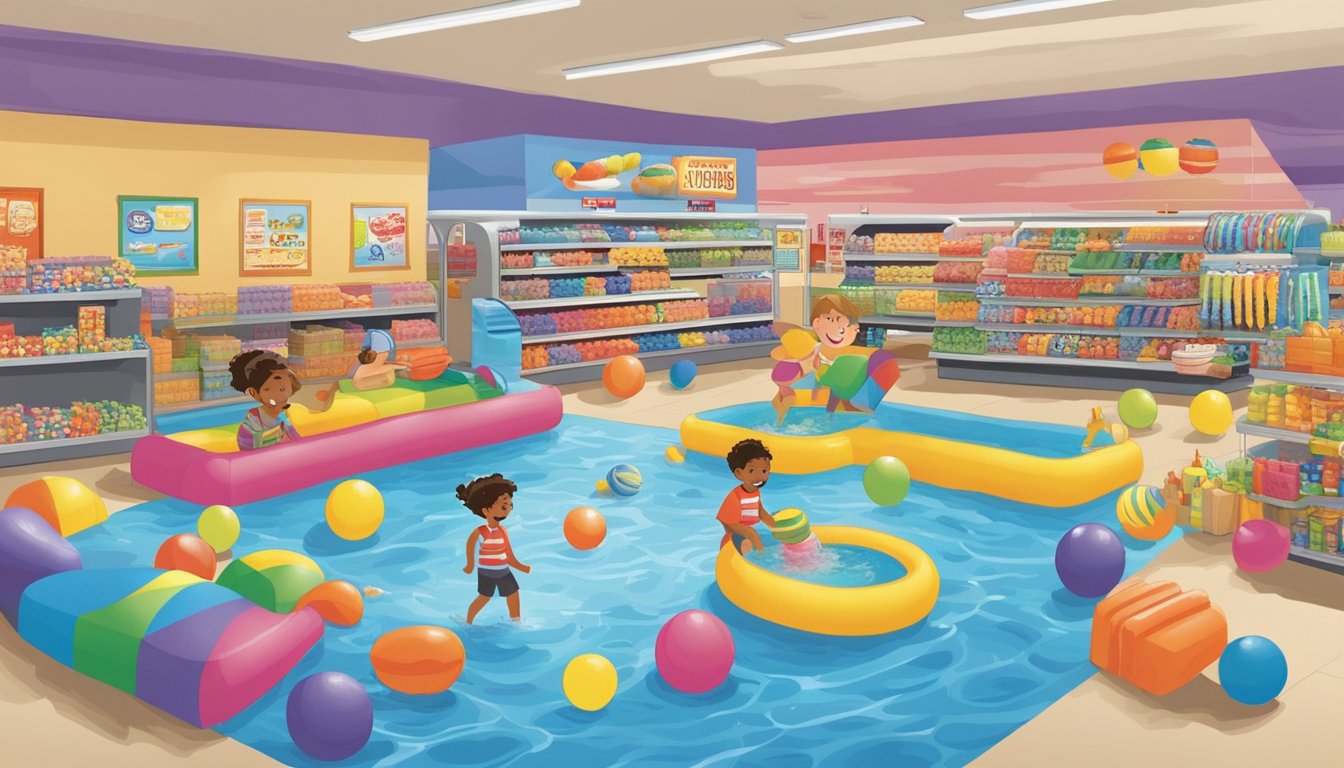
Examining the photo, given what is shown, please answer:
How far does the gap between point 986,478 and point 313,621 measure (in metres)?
4.94

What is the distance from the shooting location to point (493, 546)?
561cm

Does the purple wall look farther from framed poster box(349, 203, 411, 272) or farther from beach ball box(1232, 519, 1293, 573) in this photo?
beach ball box(1232, 519, 1293, 573)

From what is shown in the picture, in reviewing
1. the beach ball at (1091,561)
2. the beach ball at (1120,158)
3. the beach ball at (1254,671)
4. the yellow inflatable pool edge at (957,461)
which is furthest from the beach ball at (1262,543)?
the beach ball at (1120,158)

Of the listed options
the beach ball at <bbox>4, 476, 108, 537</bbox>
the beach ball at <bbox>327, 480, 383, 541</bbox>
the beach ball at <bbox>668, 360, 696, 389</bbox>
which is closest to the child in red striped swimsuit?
the beach ball at <bbox>327, 480, 383, 541</bbox>

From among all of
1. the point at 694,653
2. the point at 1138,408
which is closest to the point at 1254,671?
the point at 694,653

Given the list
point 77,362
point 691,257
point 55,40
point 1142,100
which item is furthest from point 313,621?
point 1142,100

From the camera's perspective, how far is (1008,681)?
4.95 m

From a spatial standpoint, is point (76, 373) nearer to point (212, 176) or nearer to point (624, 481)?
point (212, 176)

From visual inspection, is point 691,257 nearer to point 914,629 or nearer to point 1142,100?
point 1142,100

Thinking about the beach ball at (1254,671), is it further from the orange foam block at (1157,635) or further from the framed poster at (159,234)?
the framed poster at (159,234)

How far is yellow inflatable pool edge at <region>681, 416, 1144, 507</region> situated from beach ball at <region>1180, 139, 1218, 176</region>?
618 centimetres

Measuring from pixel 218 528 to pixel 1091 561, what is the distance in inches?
189

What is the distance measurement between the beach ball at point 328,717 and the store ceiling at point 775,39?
6.13m

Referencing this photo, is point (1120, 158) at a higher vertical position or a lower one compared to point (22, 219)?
higher
